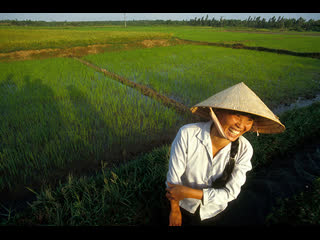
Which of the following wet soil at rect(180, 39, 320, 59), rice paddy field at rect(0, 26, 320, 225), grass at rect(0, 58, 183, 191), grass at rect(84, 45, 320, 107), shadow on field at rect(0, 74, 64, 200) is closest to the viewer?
rice paddy field at rect(0, 26, 320, 225)

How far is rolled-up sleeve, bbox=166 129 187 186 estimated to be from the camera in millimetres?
957

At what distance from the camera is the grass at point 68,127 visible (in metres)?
2.22

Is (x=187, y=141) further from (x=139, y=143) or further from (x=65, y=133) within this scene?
(x=65, y=133)

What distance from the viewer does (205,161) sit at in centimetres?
103

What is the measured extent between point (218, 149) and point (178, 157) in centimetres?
29

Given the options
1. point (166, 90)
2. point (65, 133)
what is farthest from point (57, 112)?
point (166, 90)

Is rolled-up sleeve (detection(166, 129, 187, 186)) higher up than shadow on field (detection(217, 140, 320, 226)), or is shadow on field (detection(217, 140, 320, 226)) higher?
rolled-up sleeve (detection(166, 129, 187, 186))

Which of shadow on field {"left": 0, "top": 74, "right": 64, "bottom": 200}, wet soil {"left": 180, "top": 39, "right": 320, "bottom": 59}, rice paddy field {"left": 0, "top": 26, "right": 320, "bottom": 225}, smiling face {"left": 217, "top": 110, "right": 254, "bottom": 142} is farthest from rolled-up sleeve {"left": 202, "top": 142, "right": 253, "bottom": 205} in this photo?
wet soil {"left": 180, "top": 39, "right": 320, "bottom": 59}

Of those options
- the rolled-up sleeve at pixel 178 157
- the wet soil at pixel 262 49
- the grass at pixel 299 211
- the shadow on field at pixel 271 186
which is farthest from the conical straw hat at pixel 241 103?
the wet soil at pixel 262 49

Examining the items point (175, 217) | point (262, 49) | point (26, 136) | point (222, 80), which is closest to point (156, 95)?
point (222, 80)

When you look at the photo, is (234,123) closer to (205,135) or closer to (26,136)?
(205,135)

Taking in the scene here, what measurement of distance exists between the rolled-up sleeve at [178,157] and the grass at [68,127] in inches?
67.2

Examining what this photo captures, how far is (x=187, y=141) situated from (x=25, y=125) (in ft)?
11.0

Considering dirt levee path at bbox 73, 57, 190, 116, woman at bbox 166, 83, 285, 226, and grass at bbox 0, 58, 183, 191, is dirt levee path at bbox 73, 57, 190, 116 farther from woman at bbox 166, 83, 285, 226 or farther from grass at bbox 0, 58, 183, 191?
woman at bbox 166, 83, 285, 226
